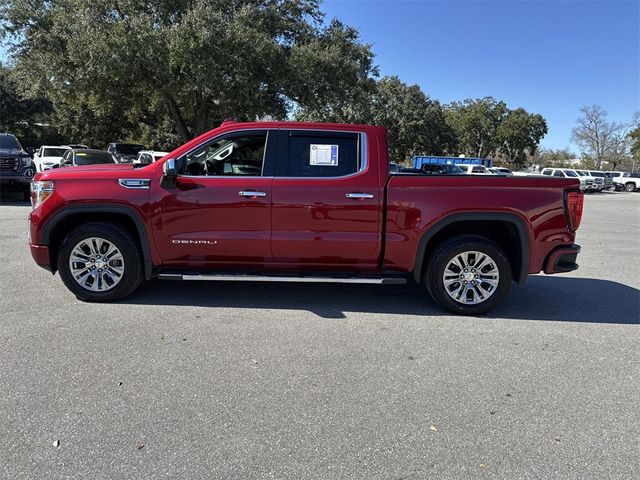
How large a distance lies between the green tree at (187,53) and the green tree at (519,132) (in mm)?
41536

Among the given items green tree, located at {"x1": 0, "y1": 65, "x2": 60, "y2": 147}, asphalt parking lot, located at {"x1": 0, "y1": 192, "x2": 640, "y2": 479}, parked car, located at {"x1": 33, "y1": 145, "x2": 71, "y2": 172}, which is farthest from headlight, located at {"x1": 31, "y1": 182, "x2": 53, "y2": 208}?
green tree, located at {"x1": 0, "y1": 65, "x2": 60, "y2": 147}

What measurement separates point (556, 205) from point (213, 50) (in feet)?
50.7

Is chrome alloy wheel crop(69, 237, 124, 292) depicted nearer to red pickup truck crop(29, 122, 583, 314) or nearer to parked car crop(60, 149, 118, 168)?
red pickup truck crop(29, 122, 583, 314)

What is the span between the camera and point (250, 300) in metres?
5.45

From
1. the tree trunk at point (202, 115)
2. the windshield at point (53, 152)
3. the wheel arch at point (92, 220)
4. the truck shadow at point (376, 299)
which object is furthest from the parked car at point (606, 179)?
the wheel arch at point (92, 220)

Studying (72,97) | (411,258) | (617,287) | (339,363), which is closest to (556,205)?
(411,258)

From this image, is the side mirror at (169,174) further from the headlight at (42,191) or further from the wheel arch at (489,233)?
the wheel arch at (489,233)

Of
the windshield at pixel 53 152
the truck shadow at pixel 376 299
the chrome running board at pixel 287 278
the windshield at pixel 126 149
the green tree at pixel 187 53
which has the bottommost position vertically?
the truck shadow at pixel 376 299

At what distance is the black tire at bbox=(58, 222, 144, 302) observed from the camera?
5.05 m

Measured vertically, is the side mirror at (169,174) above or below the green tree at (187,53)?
below

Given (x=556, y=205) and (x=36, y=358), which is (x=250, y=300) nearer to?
(x=36, y=358)

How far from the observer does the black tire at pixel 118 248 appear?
5.05m

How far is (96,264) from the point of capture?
5117 mm

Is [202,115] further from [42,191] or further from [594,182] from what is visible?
[594,182]
